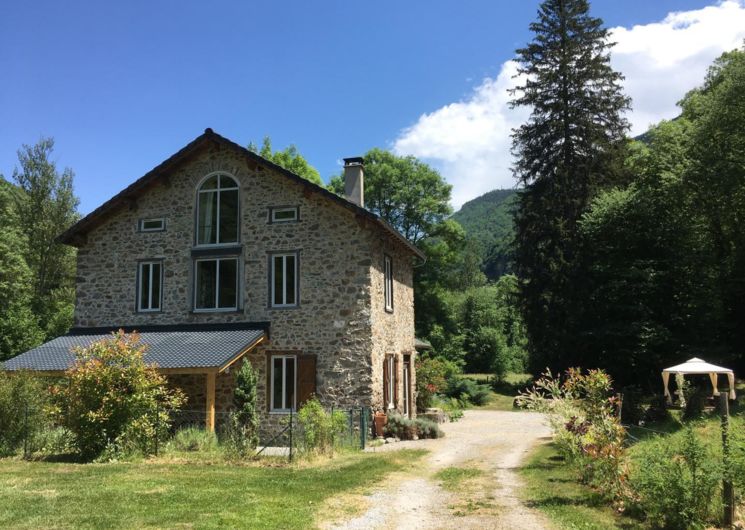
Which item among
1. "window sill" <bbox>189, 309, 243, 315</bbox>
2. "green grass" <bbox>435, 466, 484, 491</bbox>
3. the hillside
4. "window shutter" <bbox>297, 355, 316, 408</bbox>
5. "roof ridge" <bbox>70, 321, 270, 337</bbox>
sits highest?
the hillside

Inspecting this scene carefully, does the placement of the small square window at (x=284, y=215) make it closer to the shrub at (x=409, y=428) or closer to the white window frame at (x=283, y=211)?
the white window frame at (x=283, y=211)

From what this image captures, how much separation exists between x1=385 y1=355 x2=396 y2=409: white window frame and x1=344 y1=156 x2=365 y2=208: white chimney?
5588 mm

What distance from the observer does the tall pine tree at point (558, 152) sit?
3019 centimetres

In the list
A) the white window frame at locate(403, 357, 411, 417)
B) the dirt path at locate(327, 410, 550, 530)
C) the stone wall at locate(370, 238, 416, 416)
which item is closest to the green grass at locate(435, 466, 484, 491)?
the dirt path at locate(327, 410, 550, 530)

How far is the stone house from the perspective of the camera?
17.8 meters

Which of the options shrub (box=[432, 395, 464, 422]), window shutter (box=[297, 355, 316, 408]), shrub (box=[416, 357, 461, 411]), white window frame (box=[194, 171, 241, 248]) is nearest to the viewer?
window shutter (box=[297, 355, 316, 408])

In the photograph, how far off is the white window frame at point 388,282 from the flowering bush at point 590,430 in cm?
822

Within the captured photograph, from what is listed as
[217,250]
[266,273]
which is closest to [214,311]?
[217,250]

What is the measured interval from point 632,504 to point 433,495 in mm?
3264

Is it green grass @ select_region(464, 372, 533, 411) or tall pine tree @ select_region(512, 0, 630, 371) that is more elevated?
tall pine tree @ select_region(512, 0, 630, 371)

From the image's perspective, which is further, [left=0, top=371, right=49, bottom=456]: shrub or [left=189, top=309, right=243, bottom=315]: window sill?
[left=189, top=309, right=243, bottom=315]: window sill

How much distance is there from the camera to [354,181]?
21375 millimetres

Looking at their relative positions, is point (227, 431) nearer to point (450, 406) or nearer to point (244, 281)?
point (244, 281)

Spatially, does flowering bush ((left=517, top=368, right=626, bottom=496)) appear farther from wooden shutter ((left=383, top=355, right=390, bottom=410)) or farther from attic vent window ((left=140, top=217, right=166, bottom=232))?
attic vent window ((left=140, top=217, right=166, bottom=232))
